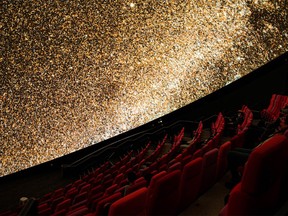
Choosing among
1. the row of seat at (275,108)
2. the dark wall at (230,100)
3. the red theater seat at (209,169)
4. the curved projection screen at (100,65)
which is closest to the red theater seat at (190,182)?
the red theater seat at (209,169)

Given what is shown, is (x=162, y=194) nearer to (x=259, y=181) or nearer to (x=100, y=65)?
(x=259, y=181)

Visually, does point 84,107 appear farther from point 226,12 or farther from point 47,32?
point 226,12

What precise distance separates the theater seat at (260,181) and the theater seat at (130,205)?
157 mm

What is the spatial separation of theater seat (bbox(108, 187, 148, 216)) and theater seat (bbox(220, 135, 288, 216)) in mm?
157

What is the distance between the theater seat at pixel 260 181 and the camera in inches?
15.3

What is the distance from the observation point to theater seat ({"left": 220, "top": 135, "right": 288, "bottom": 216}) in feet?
1.27

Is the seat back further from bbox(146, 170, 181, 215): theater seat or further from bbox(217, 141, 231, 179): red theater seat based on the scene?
bbox(217, 141, 231, 179): red theater seat

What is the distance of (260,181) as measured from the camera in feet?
1.30

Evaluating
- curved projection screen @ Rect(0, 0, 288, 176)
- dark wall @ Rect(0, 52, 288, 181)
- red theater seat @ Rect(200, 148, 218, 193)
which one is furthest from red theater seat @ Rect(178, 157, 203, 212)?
curved projection screen @ Rect(0, 0, 288, 176)

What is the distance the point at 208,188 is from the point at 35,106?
6.71 feet

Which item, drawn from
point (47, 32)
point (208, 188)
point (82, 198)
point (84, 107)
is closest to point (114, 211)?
point (208, 188)

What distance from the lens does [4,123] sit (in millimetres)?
2529

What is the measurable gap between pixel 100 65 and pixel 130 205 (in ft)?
7.41

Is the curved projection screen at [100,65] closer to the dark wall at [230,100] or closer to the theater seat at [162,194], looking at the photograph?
the dark wall at [230,100]
